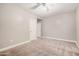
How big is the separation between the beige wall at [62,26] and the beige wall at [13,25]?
3.99 feet

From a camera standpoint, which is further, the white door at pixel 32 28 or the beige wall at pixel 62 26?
the white door at pixel 32 28

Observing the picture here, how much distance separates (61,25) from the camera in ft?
8.43

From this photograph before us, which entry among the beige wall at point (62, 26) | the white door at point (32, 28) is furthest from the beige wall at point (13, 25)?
the beige wall at point (62, 26)

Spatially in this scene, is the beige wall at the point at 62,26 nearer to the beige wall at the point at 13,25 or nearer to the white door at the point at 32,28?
the white door at the point at 32,28

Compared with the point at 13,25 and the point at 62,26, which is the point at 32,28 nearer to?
the point at 13,25

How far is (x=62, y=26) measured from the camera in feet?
8.39

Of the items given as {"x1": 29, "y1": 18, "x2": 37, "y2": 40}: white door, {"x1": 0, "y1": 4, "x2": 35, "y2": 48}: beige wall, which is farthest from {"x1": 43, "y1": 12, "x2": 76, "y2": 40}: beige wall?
{"x1": 0, "y1": 4, "x2": 35, "y2": 48}: beige wall

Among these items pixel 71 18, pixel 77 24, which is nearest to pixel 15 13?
pixel 71 18

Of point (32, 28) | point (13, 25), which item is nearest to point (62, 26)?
point (32, 28)

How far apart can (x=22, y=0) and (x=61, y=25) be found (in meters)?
1.73

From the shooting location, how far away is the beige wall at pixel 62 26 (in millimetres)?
2482

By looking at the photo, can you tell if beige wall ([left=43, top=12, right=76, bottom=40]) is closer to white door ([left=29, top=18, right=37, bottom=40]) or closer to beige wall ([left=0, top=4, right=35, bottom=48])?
white door ([left=29, top=18, right=37, bottom=40])

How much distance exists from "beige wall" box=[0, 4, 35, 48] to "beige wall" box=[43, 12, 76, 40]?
1.22 m

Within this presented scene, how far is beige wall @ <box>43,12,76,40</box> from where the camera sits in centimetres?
248
